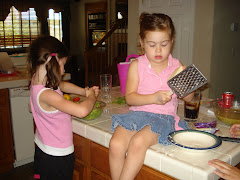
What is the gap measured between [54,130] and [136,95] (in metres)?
0.49

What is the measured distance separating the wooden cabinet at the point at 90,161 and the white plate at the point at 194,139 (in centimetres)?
20

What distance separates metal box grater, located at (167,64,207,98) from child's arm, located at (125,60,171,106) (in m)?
Result: 0.05

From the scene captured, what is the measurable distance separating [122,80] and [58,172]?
78 centimetres

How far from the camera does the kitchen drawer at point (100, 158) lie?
4.17 ft

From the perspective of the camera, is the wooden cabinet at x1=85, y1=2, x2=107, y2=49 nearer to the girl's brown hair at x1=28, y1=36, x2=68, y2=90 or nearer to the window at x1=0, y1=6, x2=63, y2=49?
the window at x1=0, y1=6, x2=63, y2=49

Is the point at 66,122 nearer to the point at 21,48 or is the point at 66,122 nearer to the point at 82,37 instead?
the point at 21,48

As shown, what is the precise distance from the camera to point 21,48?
A: 754 centimetres

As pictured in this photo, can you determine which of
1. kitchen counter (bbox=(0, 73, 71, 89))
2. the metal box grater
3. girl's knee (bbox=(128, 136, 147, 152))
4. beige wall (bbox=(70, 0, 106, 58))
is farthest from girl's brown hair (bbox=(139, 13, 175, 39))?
beige wall (bbox=(70, 0, 106, 58))

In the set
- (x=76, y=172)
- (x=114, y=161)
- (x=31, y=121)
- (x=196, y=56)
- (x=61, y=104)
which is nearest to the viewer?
(x=114, y=161)

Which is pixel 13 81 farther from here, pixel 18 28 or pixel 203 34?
pixel 18 28

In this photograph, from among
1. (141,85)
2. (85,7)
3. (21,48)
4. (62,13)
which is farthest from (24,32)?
(141,85)

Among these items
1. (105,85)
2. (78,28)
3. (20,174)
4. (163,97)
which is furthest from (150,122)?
(78,28)

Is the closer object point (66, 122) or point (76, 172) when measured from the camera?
point (66, 122)

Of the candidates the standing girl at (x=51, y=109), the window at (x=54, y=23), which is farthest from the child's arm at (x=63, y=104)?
A: the window at (x=54, y=23)
